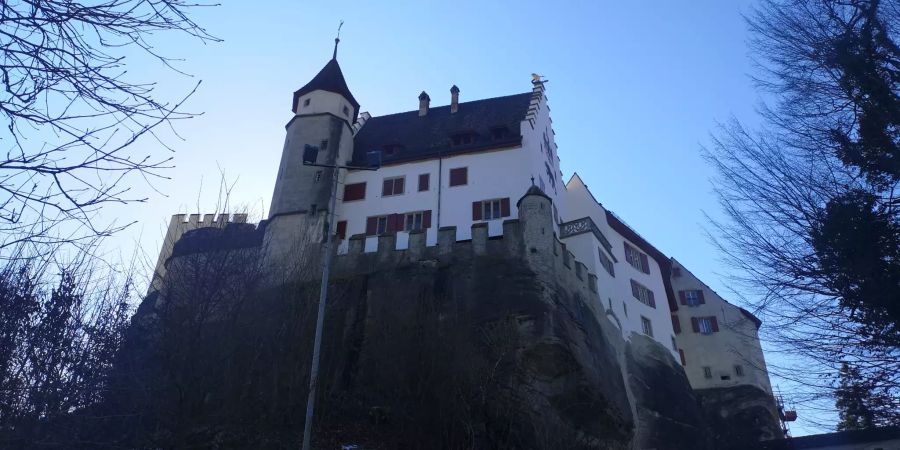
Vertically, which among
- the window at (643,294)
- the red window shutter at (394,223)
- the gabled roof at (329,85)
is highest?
the gabled roof at (329,85)

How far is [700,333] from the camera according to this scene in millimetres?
41719

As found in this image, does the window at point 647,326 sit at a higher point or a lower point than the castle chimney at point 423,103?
lower

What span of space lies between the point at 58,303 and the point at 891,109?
17.9 metres

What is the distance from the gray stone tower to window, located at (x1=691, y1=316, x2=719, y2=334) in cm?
2519

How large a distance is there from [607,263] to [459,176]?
896cm

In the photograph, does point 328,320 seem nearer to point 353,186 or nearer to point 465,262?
point 465,262

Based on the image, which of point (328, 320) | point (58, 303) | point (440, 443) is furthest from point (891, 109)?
point (328, 320)

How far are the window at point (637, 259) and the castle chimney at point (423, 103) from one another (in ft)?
47.5

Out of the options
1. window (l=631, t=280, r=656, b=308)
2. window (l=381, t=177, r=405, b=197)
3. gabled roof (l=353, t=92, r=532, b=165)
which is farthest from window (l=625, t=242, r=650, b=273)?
window (l=381, t=177, r=405, b=197)

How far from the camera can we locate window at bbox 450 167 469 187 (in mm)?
31047

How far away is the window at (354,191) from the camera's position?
32312mm

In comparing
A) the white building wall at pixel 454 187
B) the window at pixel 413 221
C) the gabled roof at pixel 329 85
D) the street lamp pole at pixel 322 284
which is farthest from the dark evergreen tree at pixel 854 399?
the gabled roof at pixel 329 85

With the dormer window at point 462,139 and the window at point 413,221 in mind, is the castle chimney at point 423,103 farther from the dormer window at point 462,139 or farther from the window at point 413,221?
the window at point 413,221

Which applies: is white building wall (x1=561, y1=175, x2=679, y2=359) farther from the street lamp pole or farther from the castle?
the street lamp pole
